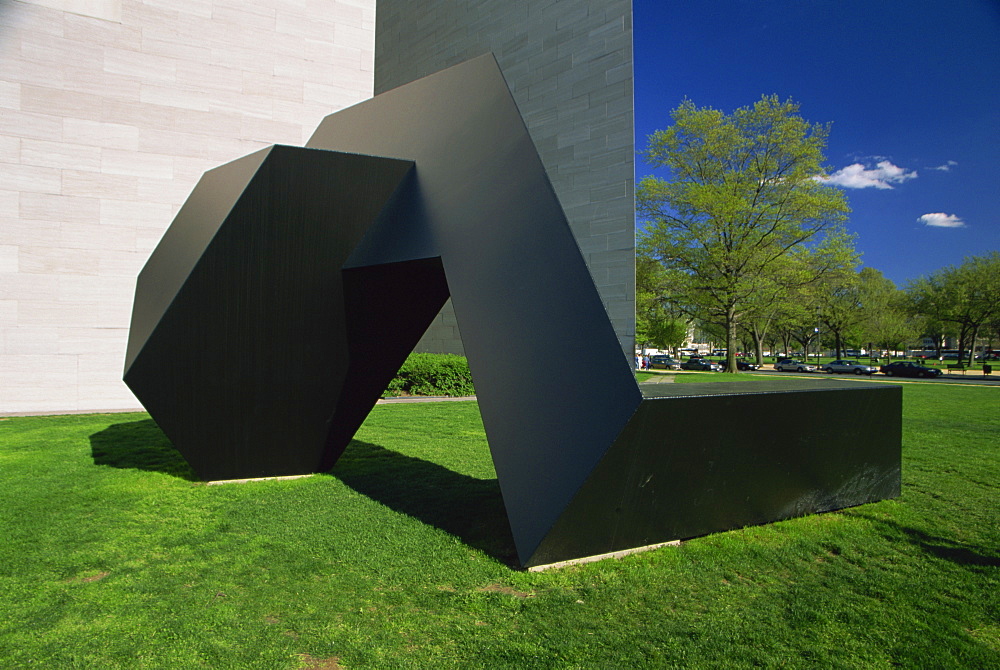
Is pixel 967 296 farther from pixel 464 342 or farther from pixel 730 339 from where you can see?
pixel 464 342

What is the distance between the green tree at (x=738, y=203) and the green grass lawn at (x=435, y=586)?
26.0 m

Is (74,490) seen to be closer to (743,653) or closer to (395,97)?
(395,97)

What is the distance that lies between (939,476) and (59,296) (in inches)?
614

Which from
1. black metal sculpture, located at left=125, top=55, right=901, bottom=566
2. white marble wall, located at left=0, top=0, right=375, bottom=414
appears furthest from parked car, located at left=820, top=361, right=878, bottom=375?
black metal sculpture, located at left=125, top=55, right=901, bottom=566

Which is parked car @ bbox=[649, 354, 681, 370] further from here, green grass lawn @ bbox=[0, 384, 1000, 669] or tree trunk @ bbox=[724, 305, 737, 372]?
green grass lawn @ bbox=[0, 384, 1000, 669]

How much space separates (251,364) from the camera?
616 cm

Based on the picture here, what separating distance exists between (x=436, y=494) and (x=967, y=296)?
50980 millimetres

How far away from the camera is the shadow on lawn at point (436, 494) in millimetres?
4832

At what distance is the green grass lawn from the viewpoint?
3035mm

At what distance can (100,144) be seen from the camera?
13305 mm

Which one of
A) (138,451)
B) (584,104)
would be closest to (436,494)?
(138,451)

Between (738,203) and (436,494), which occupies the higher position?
(738,203)

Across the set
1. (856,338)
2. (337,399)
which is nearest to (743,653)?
(337,399)

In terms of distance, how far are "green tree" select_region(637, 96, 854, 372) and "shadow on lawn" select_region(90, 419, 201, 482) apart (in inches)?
1059
